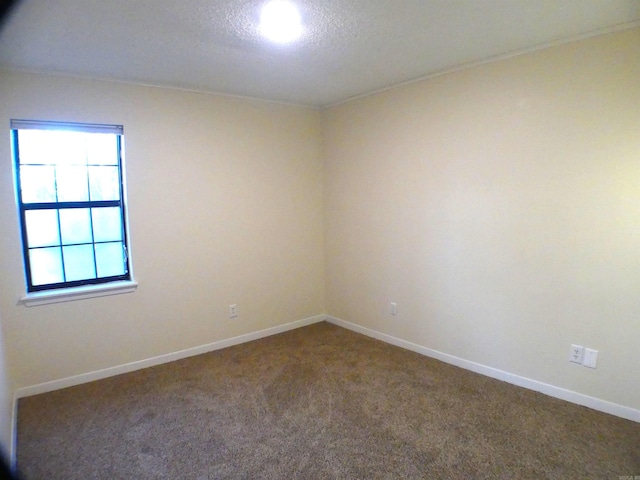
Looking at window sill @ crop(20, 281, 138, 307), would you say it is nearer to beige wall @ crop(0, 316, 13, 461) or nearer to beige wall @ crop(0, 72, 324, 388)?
beige wall @ crop(0, 72, 324, 388)

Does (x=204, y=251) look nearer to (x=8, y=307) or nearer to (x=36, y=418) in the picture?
(x=8, y=307)

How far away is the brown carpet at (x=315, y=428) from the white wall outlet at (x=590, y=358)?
0.29m

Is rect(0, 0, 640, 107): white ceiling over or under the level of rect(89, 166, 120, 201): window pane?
over

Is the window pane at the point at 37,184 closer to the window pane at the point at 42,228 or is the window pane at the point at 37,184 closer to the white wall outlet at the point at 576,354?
the window pane at the point at 42,228

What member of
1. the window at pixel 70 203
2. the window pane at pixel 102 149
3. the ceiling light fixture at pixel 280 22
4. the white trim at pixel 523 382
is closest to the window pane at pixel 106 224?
the window at pixel 70 203

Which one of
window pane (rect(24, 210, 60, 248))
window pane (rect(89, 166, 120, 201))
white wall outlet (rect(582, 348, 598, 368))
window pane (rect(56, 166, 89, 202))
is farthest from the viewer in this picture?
window pane (rect(89, 166, 120, 201))

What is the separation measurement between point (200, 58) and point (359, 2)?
121cm

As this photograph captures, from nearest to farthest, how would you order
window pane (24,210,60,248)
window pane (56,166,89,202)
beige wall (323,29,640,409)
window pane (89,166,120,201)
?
1. beige wall (323,29,640,409)
2. window pane (24,210,60,248)
3. window pane (56,166,89,202)
4. window pane (89,166,120,201)

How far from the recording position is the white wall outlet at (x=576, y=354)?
7.84 ft

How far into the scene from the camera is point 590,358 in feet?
7.72

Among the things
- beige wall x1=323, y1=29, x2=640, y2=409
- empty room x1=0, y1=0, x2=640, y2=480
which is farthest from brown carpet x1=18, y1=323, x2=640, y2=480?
beige wall x1=323, y1=29, x2=640, y2=409

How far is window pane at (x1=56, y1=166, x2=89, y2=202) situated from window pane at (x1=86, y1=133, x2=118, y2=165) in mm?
119

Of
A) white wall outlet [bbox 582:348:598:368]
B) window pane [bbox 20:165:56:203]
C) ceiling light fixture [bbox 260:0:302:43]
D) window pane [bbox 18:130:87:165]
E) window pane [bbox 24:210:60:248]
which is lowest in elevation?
white wall outlet [bbox 582:348:598:368]

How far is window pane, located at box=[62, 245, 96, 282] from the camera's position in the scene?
9.46ft
